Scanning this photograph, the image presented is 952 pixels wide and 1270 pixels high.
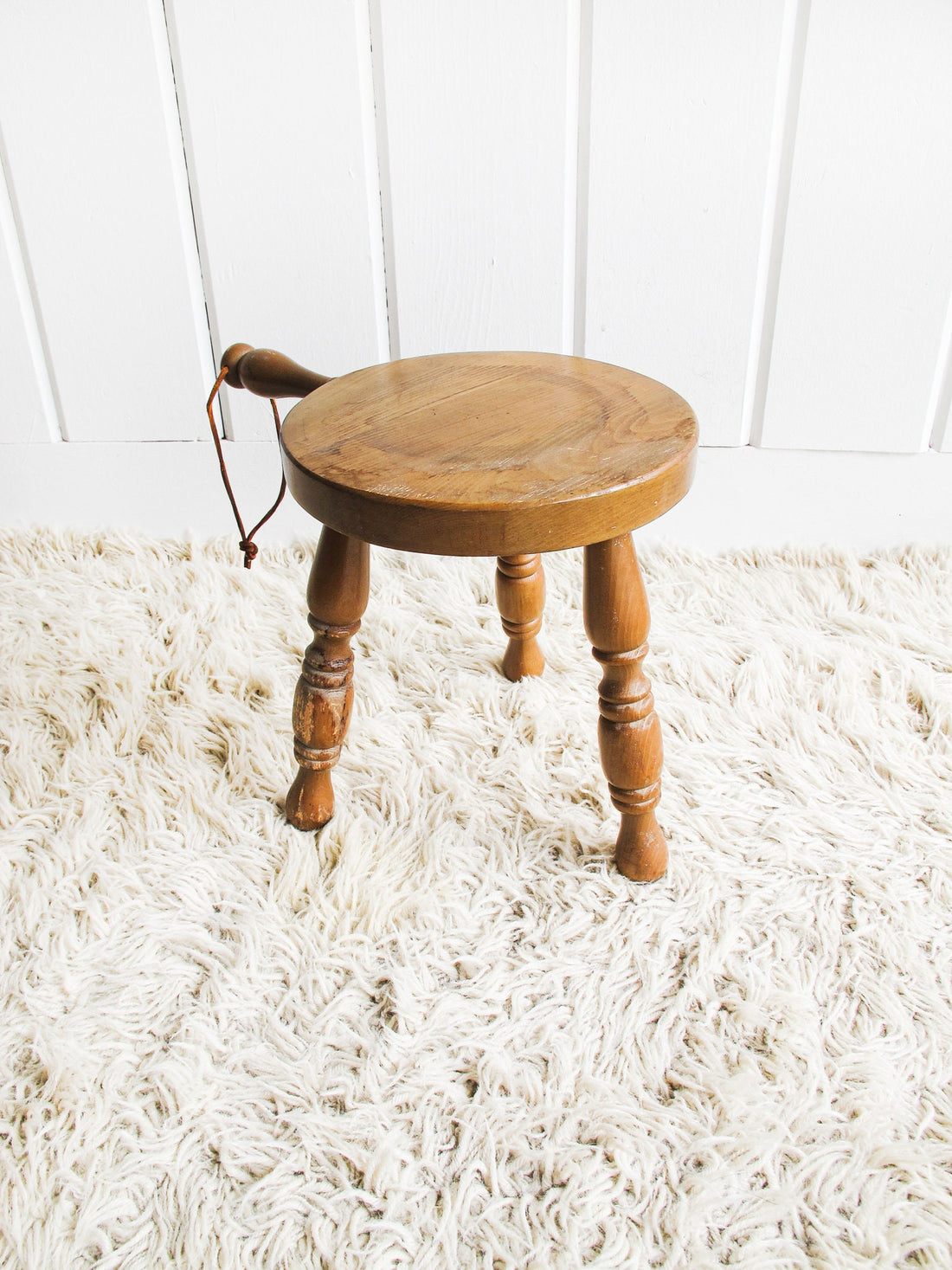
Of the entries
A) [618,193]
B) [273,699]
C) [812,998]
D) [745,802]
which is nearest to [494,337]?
[618,193]

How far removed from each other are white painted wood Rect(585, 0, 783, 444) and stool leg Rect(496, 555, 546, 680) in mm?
323

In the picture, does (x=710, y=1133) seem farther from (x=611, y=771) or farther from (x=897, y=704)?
(x=897, y=704)

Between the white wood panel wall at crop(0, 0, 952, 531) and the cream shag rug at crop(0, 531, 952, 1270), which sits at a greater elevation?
the white wood panel wall at crop(0, 0, 952, 531)

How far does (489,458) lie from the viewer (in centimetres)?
52

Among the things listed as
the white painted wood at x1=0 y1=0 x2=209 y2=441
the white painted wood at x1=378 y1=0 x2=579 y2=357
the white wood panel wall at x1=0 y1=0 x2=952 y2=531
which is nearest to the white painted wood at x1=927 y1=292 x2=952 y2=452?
the white wood panel wall at x1=0 y1=0 x2=952 y2=531

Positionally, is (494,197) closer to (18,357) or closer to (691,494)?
(691,494)

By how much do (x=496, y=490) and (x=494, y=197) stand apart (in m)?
0.55

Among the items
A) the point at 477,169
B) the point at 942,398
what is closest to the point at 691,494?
the point at 942,398

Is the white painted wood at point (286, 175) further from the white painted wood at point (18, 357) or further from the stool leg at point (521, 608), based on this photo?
the stool leg at point (521, 608)

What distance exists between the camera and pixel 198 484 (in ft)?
3.47

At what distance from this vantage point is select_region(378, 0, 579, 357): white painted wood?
84 cm

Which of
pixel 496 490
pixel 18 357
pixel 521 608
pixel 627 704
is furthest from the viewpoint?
pixel 18 357

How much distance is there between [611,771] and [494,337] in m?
0.55

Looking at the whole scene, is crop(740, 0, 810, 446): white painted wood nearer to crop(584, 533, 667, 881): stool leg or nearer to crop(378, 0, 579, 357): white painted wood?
crop(378, 0, 579, 357): white painted wood
